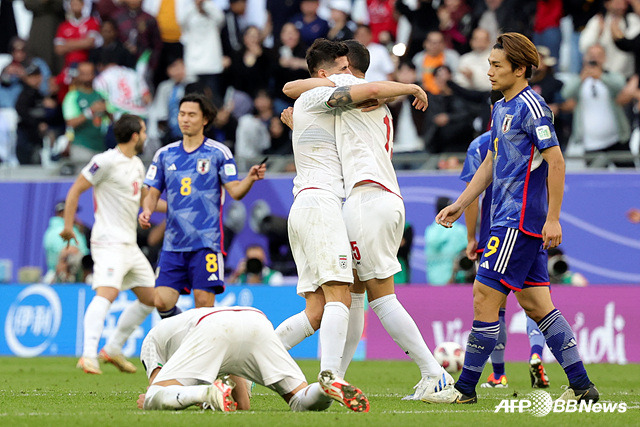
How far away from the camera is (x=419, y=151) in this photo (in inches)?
653

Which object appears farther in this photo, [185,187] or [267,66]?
[267,66]

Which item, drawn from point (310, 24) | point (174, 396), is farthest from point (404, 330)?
Result: point (310, 24)

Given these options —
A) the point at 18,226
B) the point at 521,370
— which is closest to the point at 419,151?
the point at 521,370

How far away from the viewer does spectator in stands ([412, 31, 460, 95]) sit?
55.6ft

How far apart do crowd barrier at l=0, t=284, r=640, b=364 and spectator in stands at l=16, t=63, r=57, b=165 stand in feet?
13.2

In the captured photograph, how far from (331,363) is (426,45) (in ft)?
36.5

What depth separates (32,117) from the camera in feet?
63.3

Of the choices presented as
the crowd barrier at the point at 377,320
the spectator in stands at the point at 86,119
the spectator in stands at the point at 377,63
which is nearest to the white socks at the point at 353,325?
the crowd barrier at the point at 377,320

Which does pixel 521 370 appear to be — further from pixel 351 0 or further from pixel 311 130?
pixel 351 0

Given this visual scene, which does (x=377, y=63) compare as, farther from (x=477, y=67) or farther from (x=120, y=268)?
(x=120, y=268)

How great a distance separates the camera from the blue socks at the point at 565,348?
7.09m

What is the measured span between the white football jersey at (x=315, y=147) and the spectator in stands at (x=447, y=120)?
8.96 meters

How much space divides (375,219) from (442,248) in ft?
25.8

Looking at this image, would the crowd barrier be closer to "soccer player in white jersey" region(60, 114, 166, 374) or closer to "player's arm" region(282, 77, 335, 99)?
"soccer player in white jersey" region(60, 114, 166, 374)
